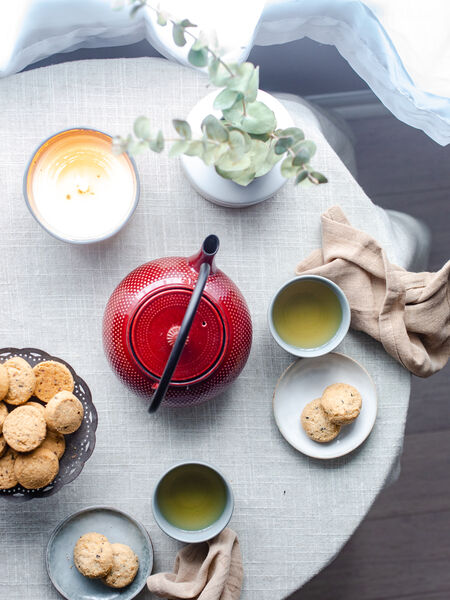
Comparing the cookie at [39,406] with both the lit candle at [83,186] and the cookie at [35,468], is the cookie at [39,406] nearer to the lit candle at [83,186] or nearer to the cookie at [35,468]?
the cookie at [35,468]

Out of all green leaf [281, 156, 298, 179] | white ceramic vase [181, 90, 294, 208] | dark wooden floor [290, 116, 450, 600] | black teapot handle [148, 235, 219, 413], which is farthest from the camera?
dark wooden floor [290, 116, 450, 600]

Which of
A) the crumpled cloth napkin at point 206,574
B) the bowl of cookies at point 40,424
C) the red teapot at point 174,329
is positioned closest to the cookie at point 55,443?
the bowl of cookies at point 40,424

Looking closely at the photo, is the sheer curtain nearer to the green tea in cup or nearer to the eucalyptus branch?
the eucalyptus branch

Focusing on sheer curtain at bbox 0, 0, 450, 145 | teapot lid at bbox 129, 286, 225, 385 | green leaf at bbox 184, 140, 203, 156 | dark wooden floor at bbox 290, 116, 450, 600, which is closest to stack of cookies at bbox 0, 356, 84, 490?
teapot lid at bbox 129, 286, 225, 385

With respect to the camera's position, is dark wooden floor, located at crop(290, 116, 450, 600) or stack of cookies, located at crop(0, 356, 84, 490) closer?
stack of cookies, located at crop(0, 356, 84, 490)

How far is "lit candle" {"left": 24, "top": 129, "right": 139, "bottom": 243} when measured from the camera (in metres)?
0.86

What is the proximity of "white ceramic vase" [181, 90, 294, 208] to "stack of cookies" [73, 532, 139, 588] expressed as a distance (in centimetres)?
51

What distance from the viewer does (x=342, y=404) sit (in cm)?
88

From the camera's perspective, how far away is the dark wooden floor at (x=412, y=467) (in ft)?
5.06

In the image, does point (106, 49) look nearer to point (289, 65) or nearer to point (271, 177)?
point (289, 65)

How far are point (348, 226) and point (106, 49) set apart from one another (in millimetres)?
652

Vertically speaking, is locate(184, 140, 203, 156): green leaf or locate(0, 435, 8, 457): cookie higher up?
locate(184, 140, 203, 156): green leaf

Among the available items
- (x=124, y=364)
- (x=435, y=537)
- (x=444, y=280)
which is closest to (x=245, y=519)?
(x=124, y=364)

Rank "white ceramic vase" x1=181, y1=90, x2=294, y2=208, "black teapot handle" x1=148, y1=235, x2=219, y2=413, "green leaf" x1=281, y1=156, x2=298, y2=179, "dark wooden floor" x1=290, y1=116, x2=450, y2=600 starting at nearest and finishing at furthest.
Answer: "black teapot handle" x1=148, y1=235, x2=219, y2=413, "green leaf" x1=281, y1=156, x2=298, y2=179, "white ceramic vase" x1=181, y1=90, x2=294, y2=208, "dark wooden floor" x1=290, y1=116, x2=450, y2=600
